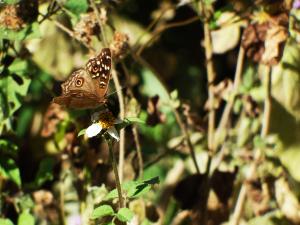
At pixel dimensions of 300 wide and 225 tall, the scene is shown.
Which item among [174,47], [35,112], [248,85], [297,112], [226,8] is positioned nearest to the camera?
[226,8]

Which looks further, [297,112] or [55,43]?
[55,43]

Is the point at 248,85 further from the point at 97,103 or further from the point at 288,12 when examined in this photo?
the point at 97,103

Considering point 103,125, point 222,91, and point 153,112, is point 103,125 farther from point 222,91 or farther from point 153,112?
point 222,91

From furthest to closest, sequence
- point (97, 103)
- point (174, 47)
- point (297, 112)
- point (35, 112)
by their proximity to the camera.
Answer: point (174, 47) < point (35, 112) < point (297, 112) < point (97, 103)

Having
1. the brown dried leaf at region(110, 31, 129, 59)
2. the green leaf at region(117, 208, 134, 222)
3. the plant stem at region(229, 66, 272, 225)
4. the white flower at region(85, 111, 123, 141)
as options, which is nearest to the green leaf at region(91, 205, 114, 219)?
the green leaf at region(117, 208, 134, 222)

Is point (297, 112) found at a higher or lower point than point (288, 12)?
lower

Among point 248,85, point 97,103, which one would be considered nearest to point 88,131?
point 97,103

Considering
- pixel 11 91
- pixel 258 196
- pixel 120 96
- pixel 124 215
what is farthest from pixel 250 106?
pixel 124 215

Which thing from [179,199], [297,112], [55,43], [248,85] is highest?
[55,43]
